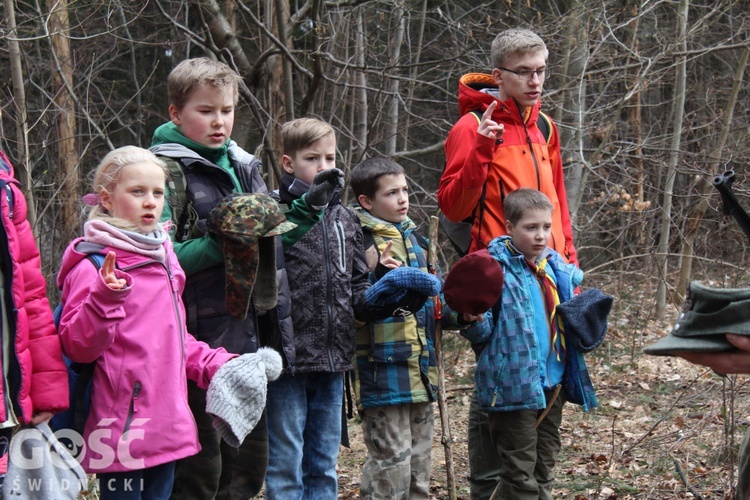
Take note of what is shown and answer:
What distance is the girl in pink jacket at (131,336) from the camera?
3.03 metres

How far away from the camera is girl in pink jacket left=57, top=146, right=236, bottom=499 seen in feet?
9.94

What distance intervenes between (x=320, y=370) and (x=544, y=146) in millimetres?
1732

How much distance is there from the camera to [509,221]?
13.9 feet

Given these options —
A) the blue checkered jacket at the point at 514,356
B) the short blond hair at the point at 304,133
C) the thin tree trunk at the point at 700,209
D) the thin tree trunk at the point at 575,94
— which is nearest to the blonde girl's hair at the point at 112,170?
the short blond hair at the point at 304,133

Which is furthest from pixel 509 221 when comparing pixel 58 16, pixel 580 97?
pixel 58 16

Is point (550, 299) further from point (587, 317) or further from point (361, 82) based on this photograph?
point (361, 82)

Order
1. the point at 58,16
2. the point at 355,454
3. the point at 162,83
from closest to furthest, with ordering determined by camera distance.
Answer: the point at 355,454
the point at 58,16
the point at 162,83

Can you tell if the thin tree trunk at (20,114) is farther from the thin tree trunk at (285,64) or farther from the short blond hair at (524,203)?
the short blond hair at (524,203)

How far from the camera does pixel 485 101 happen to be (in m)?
4.50

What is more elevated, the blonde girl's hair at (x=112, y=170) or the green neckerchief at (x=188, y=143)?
the green neckerchief at (x=188, y=143)

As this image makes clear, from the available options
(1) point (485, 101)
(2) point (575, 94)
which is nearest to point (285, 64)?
(2) point (575, 94)

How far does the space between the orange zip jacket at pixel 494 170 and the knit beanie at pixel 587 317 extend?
1.31 ft

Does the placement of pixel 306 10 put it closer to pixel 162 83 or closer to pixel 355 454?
pixel 355 454

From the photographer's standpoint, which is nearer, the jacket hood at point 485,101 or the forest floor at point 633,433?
the jacket hood at point 485,101
